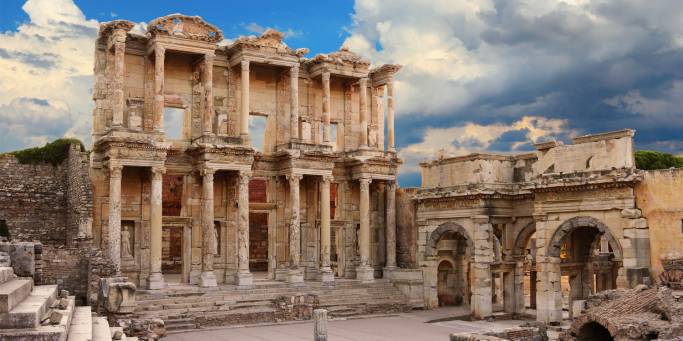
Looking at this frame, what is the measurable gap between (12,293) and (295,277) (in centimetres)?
1802

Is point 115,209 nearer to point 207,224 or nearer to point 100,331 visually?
point 207,224

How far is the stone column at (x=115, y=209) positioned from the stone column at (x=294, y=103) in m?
7.42

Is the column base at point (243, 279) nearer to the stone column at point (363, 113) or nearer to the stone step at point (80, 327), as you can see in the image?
the stone column at point (363, 113)

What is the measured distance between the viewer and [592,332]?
19516 mm

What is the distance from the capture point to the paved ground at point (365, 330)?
75.3ft

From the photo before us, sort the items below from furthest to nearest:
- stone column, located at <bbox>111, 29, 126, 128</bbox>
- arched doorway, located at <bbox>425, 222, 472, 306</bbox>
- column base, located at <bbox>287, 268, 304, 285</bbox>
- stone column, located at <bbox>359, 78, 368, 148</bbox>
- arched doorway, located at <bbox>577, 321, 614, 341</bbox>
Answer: arched doorway, located at <bbox>425, 222, 472, 306</bbox>, stone column, located at <bbox>359, 78, 368, 148</bbox>, column base, located at <bbox>287, 268, 304, 285</bbox>, stone column, located at <bbox>111, 29, 126, 128</bbox>, arched doorway, located at <bbox>577, 321, 614, 341</bbox>

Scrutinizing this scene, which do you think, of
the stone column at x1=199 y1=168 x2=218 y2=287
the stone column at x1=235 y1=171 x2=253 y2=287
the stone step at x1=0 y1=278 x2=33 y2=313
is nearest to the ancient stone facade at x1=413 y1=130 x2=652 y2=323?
the stone column at x1=235 y1=171 x2=253 y2=287

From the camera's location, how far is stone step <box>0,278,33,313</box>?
10.8 metres

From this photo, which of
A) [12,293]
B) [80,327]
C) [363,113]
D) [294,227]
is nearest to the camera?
[12,293]

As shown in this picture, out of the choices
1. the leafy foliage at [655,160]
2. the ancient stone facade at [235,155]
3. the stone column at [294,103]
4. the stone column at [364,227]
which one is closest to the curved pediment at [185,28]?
the ancient stone facade at [235,155]

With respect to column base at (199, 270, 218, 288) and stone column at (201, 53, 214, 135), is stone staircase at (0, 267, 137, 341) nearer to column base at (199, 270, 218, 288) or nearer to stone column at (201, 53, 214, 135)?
column base at (199, 270, 218, 288)

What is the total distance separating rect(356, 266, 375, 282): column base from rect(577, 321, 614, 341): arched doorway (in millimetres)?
12733

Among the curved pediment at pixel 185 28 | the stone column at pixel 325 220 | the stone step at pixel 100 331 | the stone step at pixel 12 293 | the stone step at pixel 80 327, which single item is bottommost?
the stone step at pixel 100 331

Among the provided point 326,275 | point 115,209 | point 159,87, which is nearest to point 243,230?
point 326,275
